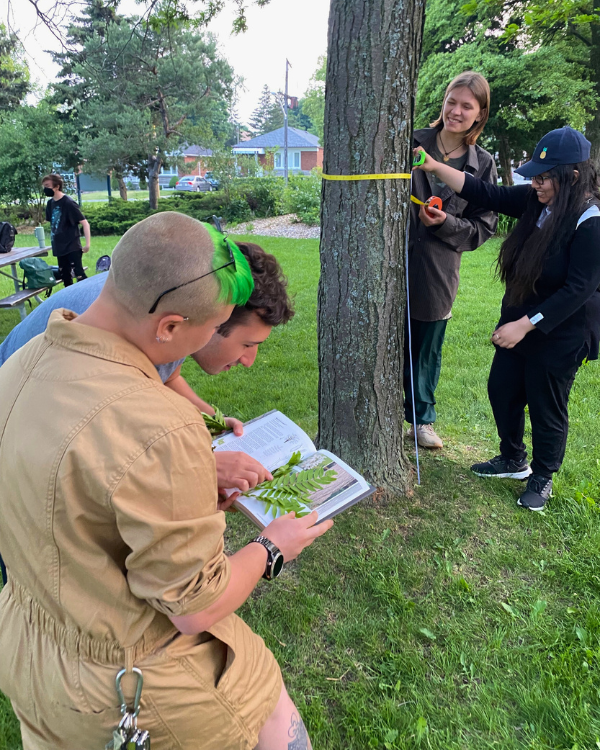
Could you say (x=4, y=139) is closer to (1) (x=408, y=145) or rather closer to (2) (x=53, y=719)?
(1) (x=408, y=145)

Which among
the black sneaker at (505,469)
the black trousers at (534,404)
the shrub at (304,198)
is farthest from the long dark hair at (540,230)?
the shrub at (304,198)

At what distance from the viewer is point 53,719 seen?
1.14m

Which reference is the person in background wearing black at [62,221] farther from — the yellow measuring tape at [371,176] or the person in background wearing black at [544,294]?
the person in background wearing black at [544,294]

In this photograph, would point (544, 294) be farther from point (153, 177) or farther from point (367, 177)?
point (153, 177)

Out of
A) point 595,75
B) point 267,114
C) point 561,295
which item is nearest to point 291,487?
point 561,295

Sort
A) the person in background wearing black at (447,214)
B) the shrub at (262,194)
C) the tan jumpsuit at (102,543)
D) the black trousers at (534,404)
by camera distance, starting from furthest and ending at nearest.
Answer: the shrub at (262,194), the person in background wearing black at (447,214), the black trousers at (534,404), the tan jumpsuit at (102,543)

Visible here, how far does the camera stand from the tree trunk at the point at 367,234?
2443 millimetres

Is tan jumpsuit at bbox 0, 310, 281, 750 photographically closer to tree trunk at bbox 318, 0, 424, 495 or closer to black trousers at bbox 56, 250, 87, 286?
tree trunk at bbox 318, 0, 424, 495

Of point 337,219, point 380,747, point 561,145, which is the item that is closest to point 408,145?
point 337,219

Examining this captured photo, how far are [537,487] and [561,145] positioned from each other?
179 centimetres

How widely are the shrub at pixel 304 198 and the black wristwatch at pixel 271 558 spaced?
15.2m

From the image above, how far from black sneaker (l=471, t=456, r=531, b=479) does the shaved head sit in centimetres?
259

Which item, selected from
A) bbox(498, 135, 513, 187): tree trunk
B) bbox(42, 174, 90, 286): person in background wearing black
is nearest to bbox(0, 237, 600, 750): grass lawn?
bbox(42, 174, 90, 286): person in background wearing black

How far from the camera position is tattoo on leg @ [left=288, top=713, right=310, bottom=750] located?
1.46 meters
